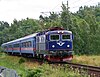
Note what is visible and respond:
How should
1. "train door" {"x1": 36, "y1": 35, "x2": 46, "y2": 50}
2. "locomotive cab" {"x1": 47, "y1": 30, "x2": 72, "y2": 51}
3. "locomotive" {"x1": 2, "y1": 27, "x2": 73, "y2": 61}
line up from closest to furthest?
"locomotive" {"x1": 2, "y1": 27, "x2": 73, "y2": 61} < "locomotive cab" {"x1": 47, "y1": 30, "x2": 72, "y2": 51} < "train door" {"x1": 36, "y1": 35, "x2": 46, "y2": 50}

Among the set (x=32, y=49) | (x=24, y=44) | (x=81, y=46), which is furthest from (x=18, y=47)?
(x=81, y=46)

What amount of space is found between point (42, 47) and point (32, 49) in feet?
18.3

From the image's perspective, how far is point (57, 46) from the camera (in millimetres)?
28688

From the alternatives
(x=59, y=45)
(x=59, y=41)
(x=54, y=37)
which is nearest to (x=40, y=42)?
(x=54, y=37)

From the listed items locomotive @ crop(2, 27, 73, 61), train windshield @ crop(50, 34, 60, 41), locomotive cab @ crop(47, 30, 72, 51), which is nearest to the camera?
locomotive @ crop(2, 27, 73, 61)

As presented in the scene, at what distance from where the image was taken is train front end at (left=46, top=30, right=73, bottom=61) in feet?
92.7

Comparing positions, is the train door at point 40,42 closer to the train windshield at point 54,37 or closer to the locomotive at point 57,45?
the locomotive at point 57,45

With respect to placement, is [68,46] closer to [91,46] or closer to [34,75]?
[34,75]

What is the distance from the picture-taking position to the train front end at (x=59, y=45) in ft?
92.7

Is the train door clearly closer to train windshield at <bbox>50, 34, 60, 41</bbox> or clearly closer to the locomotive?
the locomotive

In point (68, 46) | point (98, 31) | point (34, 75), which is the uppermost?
point (98, 31)

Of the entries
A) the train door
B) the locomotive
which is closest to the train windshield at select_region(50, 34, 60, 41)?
the locomotive

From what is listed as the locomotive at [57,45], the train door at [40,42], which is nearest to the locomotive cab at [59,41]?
the locomotive at [57,45]

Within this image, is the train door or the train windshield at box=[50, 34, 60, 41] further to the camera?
the train door
